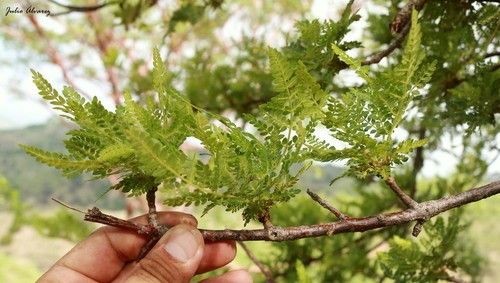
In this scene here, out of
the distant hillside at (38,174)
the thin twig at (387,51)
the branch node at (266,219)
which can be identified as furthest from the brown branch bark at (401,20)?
the distant hillside at (38,174)

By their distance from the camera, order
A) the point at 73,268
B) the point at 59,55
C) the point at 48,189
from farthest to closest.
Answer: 1. the point at 48,189
2. the point at 59,55
3. the point at 73,268

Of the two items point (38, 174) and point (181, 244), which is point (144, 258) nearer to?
point (181, 244)

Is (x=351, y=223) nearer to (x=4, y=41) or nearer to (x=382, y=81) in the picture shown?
(x=382, y=81)

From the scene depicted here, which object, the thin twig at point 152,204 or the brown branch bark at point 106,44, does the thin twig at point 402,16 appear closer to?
the thin twig at point 152,204

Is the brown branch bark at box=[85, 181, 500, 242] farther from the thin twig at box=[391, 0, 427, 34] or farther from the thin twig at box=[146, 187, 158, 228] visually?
the thin twig at box=[391, 0, 427, 34]

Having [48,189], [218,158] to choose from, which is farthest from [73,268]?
[48,189]

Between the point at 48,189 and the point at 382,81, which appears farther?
the point at 48,189

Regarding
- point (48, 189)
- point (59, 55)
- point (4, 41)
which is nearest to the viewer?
point (59, 55)

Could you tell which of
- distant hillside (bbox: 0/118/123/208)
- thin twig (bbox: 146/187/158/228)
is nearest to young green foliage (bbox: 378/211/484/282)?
thin twig (bbox: 146/187/158/228)
